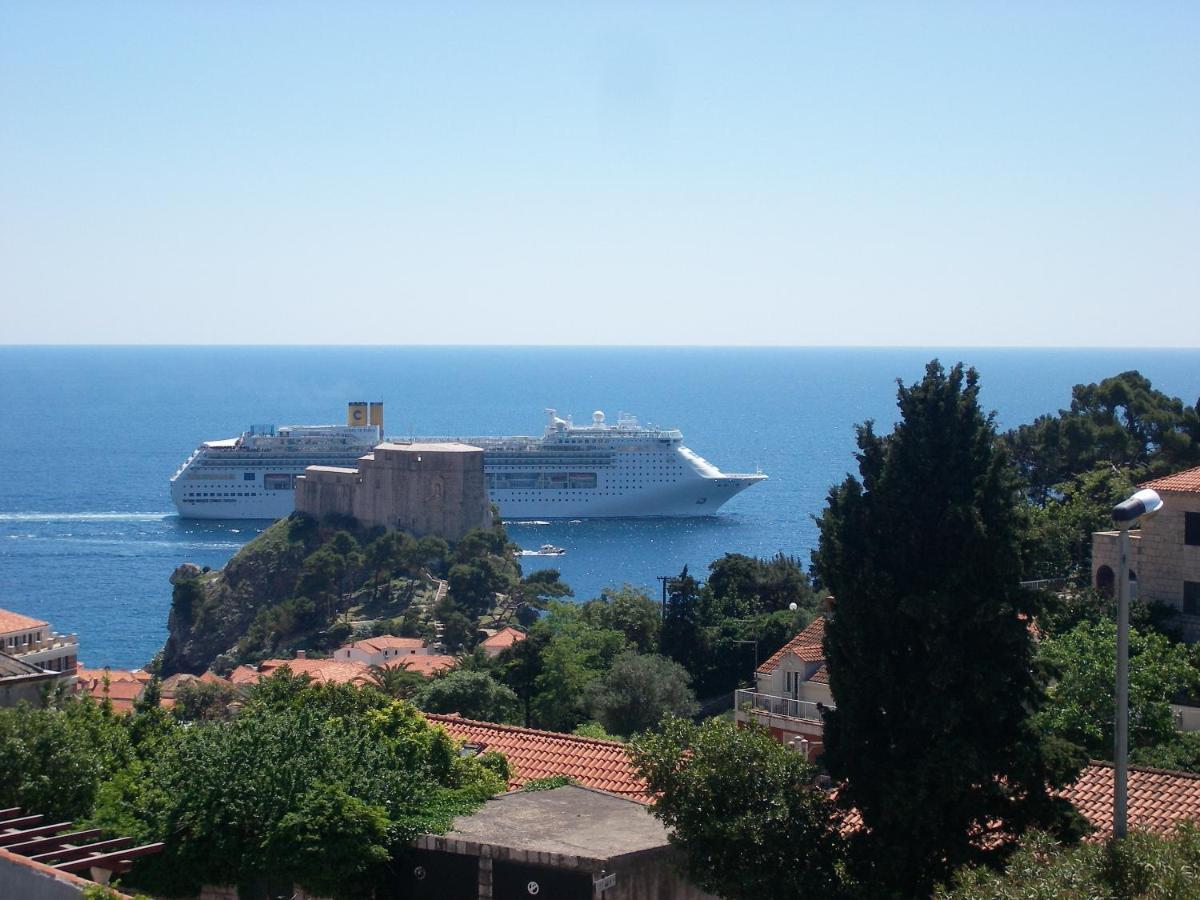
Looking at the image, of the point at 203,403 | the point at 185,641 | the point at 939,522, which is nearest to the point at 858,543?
the point at 939,522

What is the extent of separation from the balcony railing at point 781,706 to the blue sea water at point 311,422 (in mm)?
2342

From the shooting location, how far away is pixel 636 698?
20.0 meters

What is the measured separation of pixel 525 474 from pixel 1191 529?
55.4 metres

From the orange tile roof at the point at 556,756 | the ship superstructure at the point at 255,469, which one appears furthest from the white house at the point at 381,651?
the ship superstructure at the point at 255,469

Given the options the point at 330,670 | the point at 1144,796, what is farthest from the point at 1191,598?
the point at 330,670

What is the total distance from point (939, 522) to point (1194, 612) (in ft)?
24.6

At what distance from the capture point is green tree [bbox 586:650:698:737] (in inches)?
779

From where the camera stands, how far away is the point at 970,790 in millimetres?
8570

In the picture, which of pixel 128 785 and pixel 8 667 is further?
pixel 8 667

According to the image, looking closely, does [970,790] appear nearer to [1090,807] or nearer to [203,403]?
[1090,807]

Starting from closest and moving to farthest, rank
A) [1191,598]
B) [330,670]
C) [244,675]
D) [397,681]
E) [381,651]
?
[1191,598]
[397,681]
[330,670]
[244,675]
[381,651]

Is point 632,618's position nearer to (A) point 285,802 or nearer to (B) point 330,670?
(B) point 330,670

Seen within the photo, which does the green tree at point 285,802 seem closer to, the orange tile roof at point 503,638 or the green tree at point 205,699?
the green tree at point 205,699

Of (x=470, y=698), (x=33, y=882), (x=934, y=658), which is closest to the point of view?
(x=33, y=882)
